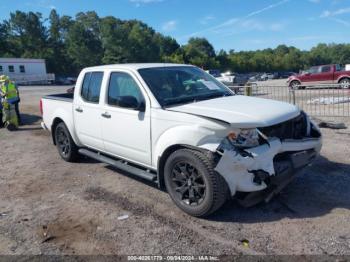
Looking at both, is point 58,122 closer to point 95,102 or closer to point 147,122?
point 95,102

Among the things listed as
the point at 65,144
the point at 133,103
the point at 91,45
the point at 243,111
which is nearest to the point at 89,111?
the point at 133,103

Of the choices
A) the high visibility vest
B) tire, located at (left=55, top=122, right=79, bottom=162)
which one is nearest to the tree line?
the high visibility vest

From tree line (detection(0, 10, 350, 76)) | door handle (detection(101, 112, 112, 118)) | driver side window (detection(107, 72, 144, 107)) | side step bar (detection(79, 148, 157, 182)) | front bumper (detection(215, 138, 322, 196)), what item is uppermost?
tree line (detection(0, 10, 350, 76))

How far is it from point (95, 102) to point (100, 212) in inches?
75.1

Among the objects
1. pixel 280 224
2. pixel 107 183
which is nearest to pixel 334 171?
pixel 280 224

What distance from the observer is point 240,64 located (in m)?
97.8

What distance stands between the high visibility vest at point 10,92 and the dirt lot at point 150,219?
227 inches

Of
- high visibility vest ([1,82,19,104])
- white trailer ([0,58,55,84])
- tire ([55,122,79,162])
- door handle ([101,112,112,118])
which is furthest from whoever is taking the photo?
white trailer ([0,58,55,84])

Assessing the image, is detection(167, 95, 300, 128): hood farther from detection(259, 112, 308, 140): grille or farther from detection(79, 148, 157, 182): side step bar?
detection(79, 148, 157, 182): side step bar

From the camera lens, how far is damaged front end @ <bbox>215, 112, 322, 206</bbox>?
3.54m

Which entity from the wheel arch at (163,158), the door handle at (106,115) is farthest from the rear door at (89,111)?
the wheel arch at (163,158)

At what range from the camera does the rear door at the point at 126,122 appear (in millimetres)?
4441

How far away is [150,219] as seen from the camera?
13.2 ft

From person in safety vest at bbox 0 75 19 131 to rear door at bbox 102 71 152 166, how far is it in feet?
21.8
